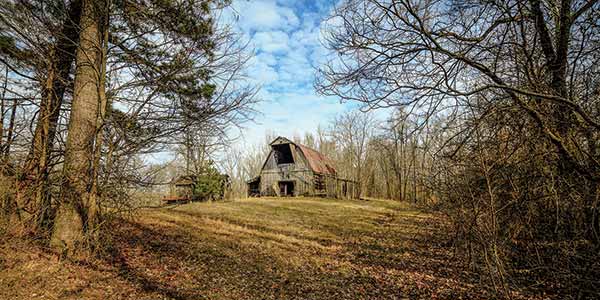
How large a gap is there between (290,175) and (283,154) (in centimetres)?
250

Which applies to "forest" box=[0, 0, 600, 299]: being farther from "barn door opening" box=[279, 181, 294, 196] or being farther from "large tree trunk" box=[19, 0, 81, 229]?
"barn door opening" box=[279, 181, 294, 196]

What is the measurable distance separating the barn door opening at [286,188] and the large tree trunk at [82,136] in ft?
73.8

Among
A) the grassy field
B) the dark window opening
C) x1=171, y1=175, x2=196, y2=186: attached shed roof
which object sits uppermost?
the dark window opening

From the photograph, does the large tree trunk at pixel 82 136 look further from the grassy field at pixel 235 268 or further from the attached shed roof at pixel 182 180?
the attached shed roof at pixel 182 180

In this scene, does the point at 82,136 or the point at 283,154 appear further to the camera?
the point at 283,154

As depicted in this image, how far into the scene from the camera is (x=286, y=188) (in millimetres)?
27734

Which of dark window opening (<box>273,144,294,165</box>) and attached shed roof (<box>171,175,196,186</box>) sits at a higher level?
dark window opening (<box>273,144,294,165</box>)

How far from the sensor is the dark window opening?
27641 millimetres

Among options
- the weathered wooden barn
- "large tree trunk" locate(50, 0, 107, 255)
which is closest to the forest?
"large tree trunk" locate(50, 0, 107, 255)

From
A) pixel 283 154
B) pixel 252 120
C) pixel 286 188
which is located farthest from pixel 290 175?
pixel 252 120

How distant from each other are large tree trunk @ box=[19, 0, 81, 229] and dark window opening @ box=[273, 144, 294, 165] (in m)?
21.9

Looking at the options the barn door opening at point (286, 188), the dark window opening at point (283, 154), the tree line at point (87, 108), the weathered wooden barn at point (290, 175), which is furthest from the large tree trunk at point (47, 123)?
the barn door opening at point (286, 188)

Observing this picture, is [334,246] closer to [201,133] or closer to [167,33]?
[201,133]

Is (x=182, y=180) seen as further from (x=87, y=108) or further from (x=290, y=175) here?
(x=290, y=175)
